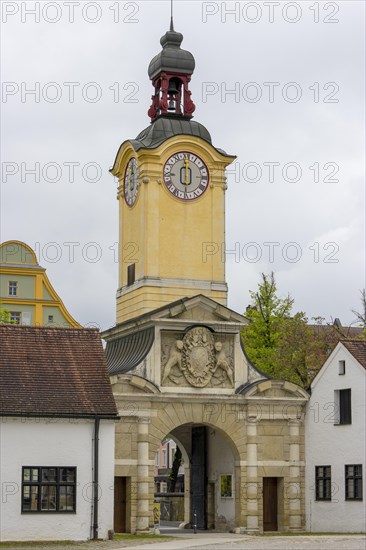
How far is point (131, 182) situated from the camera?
57.3m

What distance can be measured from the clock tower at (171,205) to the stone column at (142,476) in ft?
22.3

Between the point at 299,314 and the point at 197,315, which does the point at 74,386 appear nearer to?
the point at 197,315

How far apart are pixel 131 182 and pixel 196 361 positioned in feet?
33.6

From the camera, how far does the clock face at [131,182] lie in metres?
56.4

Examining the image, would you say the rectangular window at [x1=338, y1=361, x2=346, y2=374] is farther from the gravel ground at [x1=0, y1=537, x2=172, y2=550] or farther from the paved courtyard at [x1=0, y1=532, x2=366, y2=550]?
the gravel ground at [x1=0, y1=537, x2=172, y2=550]

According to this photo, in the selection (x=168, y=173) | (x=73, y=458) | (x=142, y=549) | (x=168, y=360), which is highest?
(x=168, y=173)

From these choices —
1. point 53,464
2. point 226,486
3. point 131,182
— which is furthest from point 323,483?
point 131,182

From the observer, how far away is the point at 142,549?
40125 millimetres

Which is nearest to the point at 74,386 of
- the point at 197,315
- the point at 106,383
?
the point at 106,383

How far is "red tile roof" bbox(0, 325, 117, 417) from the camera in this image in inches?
1763

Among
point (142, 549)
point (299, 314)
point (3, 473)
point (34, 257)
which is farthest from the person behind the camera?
point (34, 257)

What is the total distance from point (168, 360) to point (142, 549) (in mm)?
11857

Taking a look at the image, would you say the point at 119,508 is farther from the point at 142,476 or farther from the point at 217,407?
the point at 217,407

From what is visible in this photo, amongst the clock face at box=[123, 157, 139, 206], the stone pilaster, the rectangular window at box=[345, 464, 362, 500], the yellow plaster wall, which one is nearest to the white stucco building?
the stone pilaster
